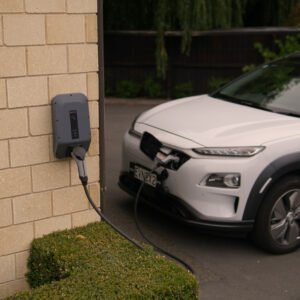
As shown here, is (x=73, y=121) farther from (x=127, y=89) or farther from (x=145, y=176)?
(x=127, y=89)

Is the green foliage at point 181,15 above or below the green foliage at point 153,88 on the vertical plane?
above

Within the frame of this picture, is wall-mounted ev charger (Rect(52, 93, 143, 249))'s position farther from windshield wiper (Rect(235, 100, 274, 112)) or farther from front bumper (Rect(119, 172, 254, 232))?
windshield wiper (Rect(235, 100, 274, 112))

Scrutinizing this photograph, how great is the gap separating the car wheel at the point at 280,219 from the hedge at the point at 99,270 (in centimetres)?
145

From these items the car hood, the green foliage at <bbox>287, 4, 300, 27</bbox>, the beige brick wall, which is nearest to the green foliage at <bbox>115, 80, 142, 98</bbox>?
the green foliage at <bbox>287, 4, 300, 27</bbox>

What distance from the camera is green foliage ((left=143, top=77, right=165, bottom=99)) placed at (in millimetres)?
13469

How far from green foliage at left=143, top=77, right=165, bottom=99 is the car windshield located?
676 cm

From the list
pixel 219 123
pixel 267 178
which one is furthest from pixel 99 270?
pixel 219 123

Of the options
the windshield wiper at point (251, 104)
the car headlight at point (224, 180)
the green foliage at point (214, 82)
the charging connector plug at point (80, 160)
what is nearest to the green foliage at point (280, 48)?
the green foliage at point (214, 82)

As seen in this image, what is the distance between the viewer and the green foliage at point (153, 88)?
44.2ft

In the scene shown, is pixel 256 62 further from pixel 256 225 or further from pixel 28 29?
pixel 28 29

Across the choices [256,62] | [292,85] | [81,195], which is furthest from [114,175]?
[256,62]

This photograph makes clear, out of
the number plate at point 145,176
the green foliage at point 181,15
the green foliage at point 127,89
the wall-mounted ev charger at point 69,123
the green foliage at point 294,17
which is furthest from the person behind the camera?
the green foliage at point 294,17

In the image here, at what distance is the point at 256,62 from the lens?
13.2 meters

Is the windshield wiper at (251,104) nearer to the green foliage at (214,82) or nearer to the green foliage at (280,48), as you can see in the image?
the green foliage at (280,48)
